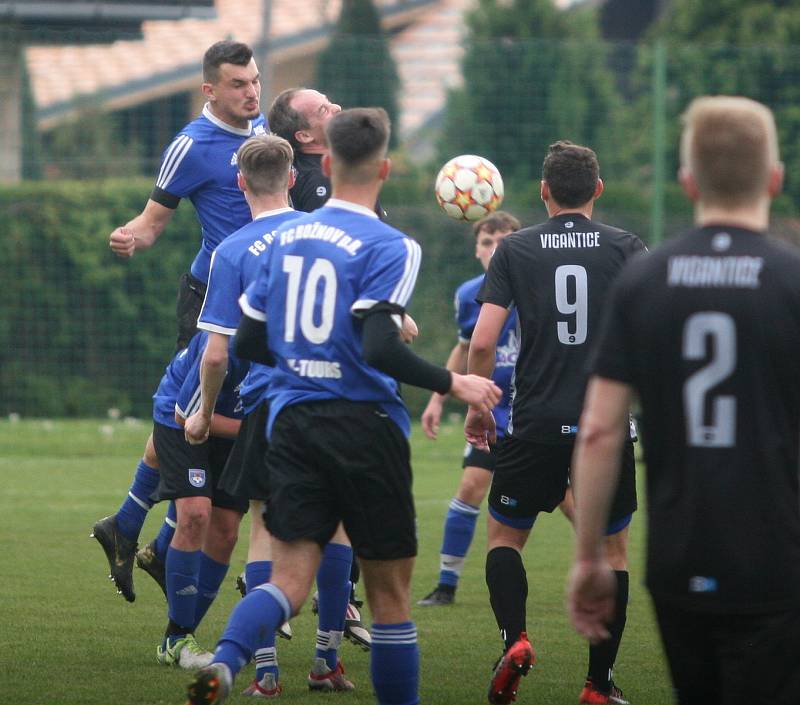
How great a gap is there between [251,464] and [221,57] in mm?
2114

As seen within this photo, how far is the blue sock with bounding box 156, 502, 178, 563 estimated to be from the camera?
675 cm

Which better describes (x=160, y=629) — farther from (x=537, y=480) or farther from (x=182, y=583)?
(x=537, y=480)

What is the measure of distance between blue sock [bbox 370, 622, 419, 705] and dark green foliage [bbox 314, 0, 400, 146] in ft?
44.7

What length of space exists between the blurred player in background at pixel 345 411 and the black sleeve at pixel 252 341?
2.9 inches

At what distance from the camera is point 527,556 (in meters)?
9.45

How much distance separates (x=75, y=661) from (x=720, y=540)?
3.63 m

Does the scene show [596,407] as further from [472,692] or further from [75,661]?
[75,661]

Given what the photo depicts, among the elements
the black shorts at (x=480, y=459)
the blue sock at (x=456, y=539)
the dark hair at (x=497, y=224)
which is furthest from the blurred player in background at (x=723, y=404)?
the dark hair at (x=497, y=224)

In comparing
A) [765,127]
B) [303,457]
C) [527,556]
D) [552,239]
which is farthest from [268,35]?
[765,127]

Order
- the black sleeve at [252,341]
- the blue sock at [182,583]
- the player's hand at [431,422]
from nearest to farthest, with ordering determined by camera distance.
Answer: the black sleeve at [252,341]
the blue sock at [182,583]
the player's hand at [431,422]

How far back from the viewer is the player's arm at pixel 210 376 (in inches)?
219

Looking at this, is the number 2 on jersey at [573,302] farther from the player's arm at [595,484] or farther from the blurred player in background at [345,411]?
the player's arm at [595,484]

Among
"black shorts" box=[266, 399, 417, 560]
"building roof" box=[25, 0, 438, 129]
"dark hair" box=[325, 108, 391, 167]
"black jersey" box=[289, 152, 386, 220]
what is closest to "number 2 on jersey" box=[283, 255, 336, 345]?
"black shorts" box=[266, 399, 417, 560]

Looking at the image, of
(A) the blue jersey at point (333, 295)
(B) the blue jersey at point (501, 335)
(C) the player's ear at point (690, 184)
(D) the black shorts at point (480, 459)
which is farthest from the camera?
(B) the blue jersey at point (501, 335)
